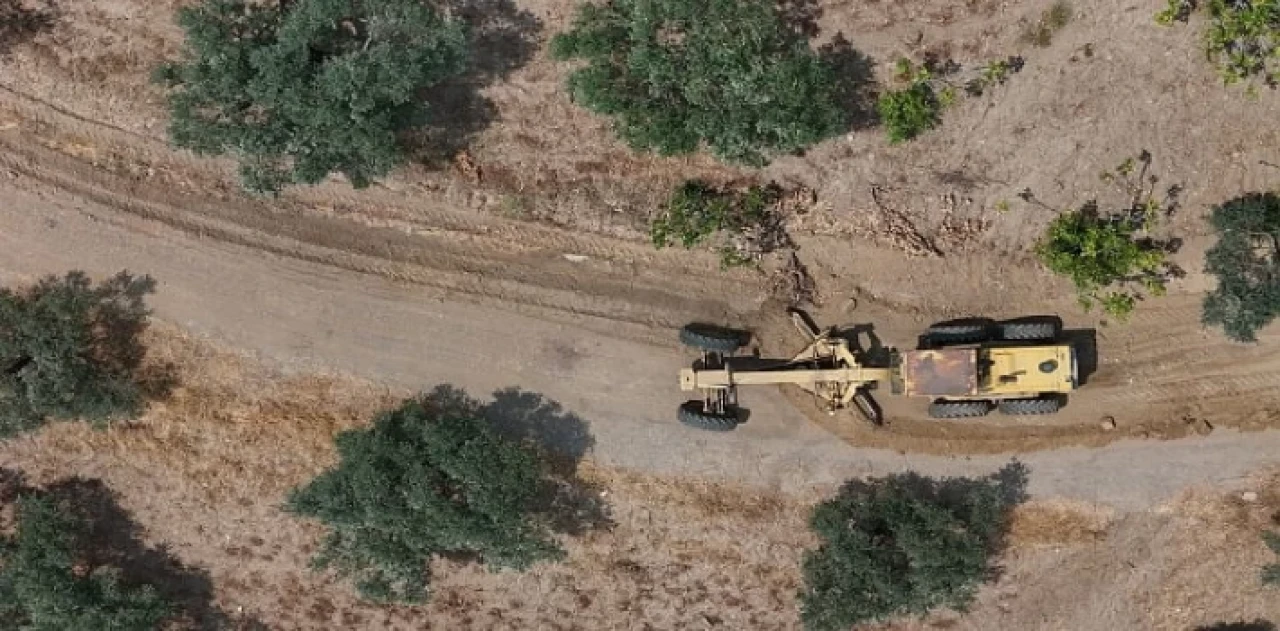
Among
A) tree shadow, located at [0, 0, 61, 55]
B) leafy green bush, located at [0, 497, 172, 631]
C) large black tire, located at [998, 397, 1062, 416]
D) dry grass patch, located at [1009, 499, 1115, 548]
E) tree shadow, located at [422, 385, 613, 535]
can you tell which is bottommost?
leafy green bush, located at [0, 497, 172, 631]

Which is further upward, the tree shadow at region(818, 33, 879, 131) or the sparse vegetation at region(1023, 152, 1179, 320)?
the tree shadow at region(818, 33, 879, 131)

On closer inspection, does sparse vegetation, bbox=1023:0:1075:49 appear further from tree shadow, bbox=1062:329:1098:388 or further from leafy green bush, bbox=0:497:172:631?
leafy green bush, bbox=0:497:172:631

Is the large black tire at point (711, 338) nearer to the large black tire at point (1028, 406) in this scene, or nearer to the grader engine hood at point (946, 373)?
the grader engine hood at point (946, 373)

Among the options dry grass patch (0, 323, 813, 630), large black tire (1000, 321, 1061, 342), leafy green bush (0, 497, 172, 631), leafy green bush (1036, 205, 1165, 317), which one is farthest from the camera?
dry grass patch (0, 323, 813, 630)

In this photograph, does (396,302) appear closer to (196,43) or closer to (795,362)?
(196,43)

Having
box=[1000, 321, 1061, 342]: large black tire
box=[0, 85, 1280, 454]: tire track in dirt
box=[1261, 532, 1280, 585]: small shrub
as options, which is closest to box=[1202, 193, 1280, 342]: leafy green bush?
box=[0, 85, 1280, 454]: tire track in dirt

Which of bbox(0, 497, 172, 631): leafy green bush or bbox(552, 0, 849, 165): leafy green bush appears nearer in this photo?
bbox(552, 0, 849, 165): leafy green bush

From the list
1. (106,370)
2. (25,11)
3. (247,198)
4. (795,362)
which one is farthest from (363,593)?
(25,11)

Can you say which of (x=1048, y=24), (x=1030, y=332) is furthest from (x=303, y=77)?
(x=1030, y=332)
